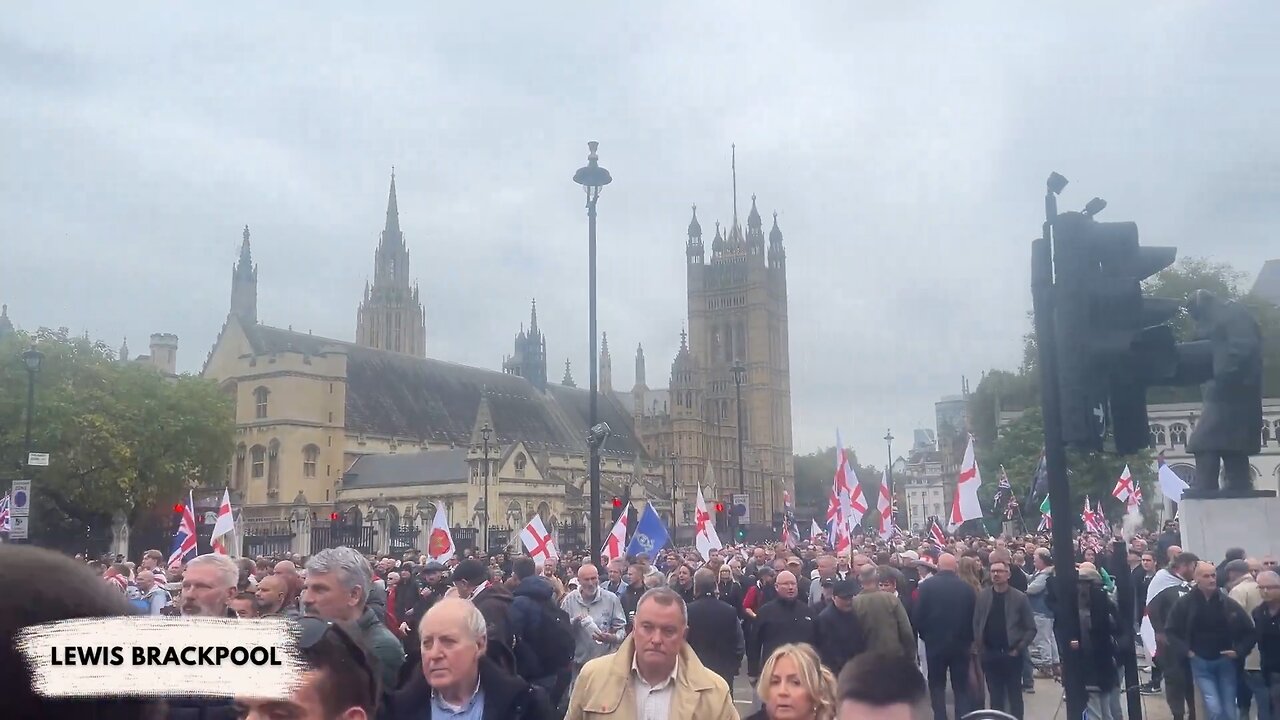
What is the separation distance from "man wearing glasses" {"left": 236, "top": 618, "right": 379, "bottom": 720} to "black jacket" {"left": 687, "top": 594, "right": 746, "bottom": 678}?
6.49 meters

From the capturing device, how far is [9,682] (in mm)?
1349

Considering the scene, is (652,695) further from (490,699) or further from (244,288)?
(244,288)

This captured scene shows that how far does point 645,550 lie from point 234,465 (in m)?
48.7

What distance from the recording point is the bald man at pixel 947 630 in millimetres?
9422

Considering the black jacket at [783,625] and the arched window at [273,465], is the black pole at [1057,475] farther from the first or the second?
the arched window at [273,465]

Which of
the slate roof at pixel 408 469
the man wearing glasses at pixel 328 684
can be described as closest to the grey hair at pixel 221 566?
the man wearing glasses at pixel 328 684

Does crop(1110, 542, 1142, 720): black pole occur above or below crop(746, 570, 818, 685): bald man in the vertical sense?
below

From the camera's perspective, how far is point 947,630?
943 centimetres

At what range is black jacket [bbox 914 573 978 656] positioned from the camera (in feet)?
30.9

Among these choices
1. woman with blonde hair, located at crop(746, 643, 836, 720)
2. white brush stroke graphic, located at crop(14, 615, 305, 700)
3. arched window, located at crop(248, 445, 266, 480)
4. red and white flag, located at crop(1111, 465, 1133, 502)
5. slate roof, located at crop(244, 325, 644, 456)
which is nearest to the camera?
→ white brush stroke graphic, located at crop(14, 615, 305, 700)

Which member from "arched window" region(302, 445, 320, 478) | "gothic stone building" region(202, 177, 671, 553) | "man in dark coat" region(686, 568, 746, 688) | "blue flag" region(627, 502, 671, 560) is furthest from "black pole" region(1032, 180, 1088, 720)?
"arched window" region(302, 445, 320, 478)

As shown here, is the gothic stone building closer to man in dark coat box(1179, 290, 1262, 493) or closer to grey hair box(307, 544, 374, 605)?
man in dark coat box(1179, 290, 1262, 493)

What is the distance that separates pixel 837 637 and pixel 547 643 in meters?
2.66

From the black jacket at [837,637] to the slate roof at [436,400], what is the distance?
54.4 meters
